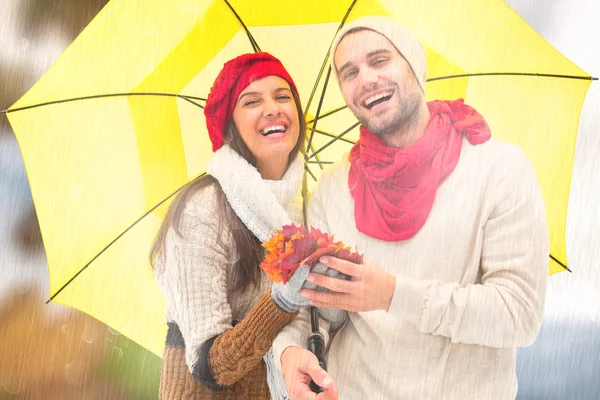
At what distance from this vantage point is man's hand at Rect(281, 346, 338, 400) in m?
1.60

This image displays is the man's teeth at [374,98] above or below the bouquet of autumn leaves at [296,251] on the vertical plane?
above

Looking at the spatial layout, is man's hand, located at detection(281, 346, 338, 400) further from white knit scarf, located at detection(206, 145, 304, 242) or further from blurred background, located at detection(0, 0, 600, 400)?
blurred background, located at detection(0, 0, 600, 400)

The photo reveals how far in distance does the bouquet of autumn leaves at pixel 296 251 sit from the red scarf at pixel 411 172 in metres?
0.11

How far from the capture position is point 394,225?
1.66m

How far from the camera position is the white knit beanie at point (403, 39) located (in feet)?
5.54

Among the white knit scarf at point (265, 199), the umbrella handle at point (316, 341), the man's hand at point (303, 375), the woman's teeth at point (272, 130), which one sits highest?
the woman's teeth at point (272, 130)

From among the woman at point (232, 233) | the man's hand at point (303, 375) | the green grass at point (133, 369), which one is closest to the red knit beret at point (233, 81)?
the woman at point (232, 233)

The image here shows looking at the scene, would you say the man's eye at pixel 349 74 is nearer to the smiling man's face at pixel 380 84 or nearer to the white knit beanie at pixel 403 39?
the smiling man's face at pixel 380 84

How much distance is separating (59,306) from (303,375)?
2.93ft

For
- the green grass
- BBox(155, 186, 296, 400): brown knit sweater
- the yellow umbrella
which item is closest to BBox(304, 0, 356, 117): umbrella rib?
the yellow umbrella

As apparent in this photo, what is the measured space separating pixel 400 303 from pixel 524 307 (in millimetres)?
288

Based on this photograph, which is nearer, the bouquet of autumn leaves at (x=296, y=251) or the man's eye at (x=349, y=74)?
the bouquet of autumn leaves at (x=296, y=251)

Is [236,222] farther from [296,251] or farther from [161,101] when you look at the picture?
[161,101]

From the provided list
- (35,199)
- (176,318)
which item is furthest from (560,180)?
(35,199)
